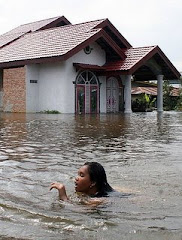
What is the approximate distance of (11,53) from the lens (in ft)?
90.3

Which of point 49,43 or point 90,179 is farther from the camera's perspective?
point 49,43

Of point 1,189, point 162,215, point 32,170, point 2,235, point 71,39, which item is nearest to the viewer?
point 2,235

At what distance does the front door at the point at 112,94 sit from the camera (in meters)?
29.0

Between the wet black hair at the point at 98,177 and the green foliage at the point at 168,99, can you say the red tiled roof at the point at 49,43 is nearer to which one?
the green foliage at the point at 168,99

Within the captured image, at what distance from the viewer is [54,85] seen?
25906 mm

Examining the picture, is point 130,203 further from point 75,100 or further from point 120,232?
point 75,100

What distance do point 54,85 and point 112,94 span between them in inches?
187

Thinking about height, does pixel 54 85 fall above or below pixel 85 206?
above

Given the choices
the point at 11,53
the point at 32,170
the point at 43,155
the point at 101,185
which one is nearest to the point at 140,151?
the point at 43,155

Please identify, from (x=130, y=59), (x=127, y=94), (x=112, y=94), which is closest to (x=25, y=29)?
(x=112, y=94)

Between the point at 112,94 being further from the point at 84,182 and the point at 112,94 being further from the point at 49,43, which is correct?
the point at 84,182

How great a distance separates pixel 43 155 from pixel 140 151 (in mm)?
1774

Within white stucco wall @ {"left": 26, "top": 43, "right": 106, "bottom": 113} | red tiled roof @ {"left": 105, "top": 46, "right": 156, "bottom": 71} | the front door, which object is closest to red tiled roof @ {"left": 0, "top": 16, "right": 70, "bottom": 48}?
white stucco wall @ {"left": 26, "top": 43, "right": 106, "bottom": 113}

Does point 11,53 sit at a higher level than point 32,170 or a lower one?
higher
